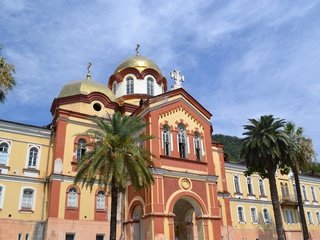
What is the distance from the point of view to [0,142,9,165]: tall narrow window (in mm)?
27438

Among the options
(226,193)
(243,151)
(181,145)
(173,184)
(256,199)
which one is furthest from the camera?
(256,199)

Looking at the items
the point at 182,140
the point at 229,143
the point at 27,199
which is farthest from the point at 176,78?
the point at 229,143

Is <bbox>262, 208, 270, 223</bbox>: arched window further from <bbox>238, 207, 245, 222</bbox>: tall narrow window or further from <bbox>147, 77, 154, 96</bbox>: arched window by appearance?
<bbox>147, 77, 154, 96</bbox>: arched window

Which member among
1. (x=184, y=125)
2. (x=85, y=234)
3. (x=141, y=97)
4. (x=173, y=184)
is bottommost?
(x=85, y=234)

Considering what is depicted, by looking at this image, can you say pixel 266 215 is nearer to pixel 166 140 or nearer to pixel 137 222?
pixel 166 140

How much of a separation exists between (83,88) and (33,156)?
913cm

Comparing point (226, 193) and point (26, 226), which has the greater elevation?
point (226, 193)

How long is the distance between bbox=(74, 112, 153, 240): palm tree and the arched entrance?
6.80 meters

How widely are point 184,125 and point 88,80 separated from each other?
12.5m

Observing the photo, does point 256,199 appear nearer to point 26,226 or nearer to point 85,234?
point 85,234

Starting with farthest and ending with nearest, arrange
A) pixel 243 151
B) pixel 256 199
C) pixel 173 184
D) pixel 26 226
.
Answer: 1. pixel 256 199
2. pixel 243 151
3. pixel 173 184
4. pixel 26 226

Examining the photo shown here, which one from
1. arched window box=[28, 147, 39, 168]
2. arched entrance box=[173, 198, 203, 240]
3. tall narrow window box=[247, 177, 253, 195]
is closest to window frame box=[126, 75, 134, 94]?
arched window box=[28, 147, 39, 168]

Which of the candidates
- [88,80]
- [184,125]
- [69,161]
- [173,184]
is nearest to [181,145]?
[184,125]

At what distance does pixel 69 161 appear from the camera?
29.1 metres
